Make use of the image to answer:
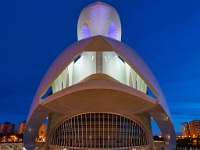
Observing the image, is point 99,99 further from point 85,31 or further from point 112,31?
point 112,31

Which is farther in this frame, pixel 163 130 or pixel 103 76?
pixel 163 130

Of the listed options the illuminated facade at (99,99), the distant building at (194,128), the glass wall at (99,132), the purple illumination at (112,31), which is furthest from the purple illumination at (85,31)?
the distant building at (194,128)

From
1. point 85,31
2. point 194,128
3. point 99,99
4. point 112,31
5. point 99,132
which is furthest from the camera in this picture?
point 194,128

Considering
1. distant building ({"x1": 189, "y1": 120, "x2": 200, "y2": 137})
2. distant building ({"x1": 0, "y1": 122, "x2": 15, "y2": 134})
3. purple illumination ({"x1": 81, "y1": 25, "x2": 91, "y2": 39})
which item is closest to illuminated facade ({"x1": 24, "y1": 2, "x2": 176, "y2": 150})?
purple illumination ({"x1": 81, "y1": 25, "x2": 91, "y2": 39})

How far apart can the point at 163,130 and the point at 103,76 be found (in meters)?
8.92

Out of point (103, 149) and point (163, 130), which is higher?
point (163, 130)

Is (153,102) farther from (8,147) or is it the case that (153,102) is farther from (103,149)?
(8,147)

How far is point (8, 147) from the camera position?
1185 inches

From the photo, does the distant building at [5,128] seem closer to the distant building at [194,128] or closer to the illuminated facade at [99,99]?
the illuminated facade at [99,99]

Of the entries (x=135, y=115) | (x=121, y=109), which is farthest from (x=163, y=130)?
(x=121, y=109)

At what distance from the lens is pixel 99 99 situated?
16484 millimetres

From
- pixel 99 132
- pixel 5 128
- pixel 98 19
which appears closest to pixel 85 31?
pixel 98 19

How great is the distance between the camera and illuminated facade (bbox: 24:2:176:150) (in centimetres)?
1545

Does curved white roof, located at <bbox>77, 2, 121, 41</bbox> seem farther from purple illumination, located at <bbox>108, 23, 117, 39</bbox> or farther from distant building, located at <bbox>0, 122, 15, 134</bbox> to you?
distant building, located at <bbox>0, 122, 15, 134</bbox>
